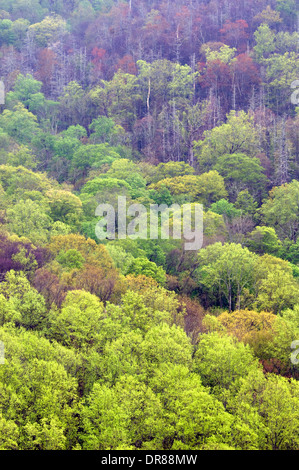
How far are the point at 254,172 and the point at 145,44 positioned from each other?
51.1 m

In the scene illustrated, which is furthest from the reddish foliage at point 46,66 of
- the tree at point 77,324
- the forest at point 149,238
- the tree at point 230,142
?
the tree at point 77,324

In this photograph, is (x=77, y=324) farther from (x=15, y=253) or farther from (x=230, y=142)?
(x=230, y=142)

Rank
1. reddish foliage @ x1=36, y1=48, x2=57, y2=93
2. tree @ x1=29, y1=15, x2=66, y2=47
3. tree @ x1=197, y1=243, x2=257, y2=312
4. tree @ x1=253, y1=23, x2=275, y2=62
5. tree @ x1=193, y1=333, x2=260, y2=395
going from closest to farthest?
tree @ x1=193, y1=333, x2=260, y2=395
tree @ x1=197, y1=243, x2=257, y2=312
tree @ x1=253, y1=23, x2=275, y2=62
reddish foliage @ x1=36, y1=48, x2=57, y2=93
tree @ x1=29, y1=15, x2=66, y2=47

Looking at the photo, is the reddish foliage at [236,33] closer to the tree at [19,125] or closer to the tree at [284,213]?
the tree at [19,125]

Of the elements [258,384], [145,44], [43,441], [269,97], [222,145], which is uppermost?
[145,44]

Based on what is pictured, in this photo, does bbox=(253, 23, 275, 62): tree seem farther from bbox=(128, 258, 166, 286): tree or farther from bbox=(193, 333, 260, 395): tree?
bbox=(193, 333, 260, 395): tree

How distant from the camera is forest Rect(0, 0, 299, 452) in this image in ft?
92.9

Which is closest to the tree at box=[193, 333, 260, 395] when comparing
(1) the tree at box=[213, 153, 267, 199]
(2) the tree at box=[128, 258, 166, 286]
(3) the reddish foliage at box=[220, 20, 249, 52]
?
(2) the tree at box=[128, 258, 166, 286]

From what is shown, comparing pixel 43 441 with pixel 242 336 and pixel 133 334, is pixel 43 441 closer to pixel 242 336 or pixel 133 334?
pixel 133 334

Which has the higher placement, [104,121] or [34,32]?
[34,32]

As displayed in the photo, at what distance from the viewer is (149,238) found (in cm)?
5575

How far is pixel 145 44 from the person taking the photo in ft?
354

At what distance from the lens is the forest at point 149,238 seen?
1115 inches

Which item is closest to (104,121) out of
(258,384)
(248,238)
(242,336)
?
(248,238)
